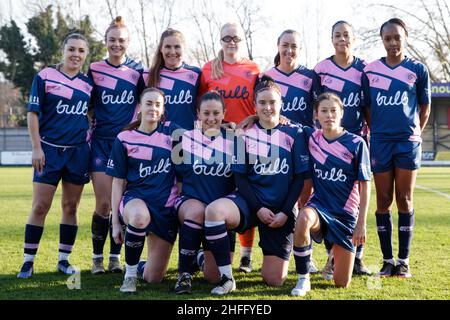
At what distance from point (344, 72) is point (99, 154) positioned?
2.21m

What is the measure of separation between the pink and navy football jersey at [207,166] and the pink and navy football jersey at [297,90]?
2.64 ft

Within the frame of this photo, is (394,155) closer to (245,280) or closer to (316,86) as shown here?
(316,86)

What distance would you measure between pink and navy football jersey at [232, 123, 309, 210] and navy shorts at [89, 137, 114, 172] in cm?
122

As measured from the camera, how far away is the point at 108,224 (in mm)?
4785

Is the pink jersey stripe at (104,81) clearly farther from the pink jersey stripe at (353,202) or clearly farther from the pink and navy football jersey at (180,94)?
the pink jersey stripe at (353,202)

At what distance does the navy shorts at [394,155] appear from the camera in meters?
4.40

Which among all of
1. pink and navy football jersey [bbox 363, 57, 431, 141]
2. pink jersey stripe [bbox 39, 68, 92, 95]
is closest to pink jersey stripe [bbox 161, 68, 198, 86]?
pink jersey stripe [bbox 39, 68, 92, 95]

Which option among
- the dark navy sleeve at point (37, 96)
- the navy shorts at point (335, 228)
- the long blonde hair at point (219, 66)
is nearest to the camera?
the navy shorts at point (335, 228)

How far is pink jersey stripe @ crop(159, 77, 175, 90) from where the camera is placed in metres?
4.64

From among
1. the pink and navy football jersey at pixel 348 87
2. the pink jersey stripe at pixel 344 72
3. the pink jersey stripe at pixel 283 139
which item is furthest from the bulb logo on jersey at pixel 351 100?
the pink jersey stripe at pixel 283 139

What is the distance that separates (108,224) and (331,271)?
6.40ft

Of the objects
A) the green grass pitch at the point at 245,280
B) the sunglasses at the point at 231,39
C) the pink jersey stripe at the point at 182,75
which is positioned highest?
the sunglasses at the point at 231,39
